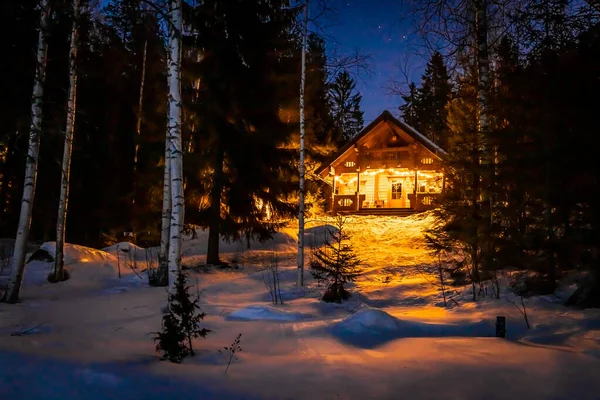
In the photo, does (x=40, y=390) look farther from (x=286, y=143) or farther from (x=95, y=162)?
(x=95, y=162)

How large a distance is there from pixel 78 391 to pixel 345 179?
29.8 m

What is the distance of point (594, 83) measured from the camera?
7.39 meters

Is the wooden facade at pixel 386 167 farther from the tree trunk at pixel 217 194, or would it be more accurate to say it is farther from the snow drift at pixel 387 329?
the snow drift at pixel 387 329

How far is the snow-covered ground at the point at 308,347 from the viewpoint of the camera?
4148 mm

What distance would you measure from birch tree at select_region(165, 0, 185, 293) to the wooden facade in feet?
66.5

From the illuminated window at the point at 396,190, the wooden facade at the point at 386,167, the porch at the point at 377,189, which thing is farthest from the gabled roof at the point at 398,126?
the illuminated window at the point at 396,190

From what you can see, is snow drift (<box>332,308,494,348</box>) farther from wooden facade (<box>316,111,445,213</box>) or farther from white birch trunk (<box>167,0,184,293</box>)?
wooden facade (<box>316,111,445,213</box>)

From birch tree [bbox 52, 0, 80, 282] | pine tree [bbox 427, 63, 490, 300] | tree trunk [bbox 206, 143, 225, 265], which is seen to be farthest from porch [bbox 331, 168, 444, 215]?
birch tree [bbox 52, 0, 80, 282]

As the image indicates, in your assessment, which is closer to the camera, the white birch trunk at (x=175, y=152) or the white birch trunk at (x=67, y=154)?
the white birch trunk at (x=175, y=152)

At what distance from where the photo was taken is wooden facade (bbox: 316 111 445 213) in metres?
28.1

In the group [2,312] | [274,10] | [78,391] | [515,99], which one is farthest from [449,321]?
[274,10]

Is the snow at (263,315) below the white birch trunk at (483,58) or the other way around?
below

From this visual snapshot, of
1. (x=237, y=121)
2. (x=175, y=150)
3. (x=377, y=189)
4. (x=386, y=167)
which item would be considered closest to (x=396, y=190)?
(x=377, y=189)

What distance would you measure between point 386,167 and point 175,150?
77.8ft
